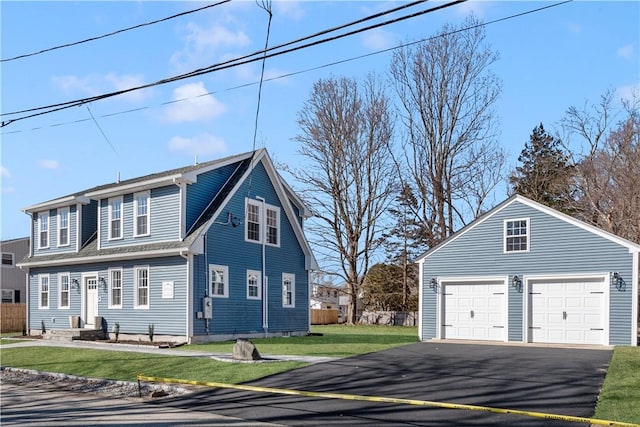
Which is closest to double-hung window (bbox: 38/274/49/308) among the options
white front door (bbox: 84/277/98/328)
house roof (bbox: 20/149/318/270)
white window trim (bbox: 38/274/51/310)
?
white window trim (bbox: 38/274/51/310)

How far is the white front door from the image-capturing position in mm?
26203

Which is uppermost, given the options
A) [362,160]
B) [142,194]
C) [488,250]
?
[362,160]

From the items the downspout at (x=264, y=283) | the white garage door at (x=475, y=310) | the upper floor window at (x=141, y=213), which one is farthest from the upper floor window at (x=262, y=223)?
the white garage door at (x=475, y=310)

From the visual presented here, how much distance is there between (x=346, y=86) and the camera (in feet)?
134

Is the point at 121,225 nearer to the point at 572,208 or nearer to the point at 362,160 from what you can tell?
the point at 362,160

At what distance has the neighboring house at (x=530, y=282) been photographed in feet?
65.9

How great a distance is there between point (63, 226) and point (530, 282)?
20.2m

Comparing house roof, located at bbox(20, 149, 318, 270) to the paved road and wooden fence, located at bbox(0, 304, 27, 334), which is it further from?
the paved road

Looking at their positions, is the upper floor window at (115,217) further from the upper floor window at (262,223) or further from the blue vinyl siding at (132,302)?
the upper floor window at (262,223)

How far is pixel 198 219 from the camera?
78.4 feet

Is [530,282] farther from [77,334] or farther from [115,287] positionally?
[77,334]

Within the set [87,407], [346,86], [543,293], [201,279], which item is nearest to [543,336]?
[543,293]

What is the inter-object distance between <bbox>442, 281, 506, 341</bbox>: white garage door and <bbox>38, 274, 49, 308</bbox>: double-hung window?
1776cm

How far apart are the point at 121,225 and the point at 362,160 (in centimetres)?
1799
